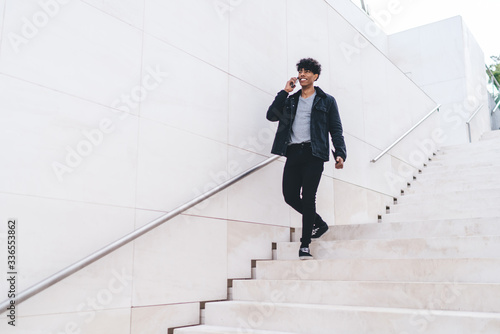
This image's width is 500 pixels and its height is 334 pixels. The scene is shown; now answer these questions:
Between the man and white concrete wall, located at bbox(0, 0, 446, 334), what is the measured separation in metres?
0.34

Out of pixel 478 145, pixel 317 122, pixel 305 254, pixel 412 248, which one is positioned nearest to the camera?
pixel 412 248

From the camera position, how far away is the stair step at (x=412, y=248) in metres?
2.76

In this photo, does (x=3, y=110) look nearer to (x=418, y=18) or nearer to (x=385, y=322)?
(x=385, y=322)

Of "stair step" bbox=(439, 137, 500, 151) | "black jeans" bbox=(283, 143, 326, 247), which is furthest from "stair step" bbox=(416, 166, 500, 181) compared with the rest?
"black jeans" bbox=(283, 143, 326, 247)

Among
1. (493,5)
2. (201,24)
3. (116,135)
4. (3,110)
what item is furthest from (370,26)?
(3,110)

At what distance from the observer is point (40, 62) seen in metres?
2.31

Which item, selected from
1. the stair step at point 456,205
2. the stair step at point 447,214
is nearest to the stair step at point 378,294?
the stair step at point 447,214

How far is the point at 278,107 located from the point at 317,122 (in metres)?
0.30

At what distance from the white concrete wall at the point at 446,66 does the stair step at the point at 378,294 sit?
7.56 m

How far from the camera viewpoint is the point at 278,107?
3449mm

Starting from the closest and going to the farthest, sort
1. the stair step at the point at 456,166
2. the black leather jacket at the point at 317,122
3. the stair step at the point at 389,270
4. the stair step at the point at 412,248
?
1. the stair step at the point at 389,270
2. the stair step at the point at 412,248
3. the black leather jacket at the point at 317,122
4. the stair step at the point at 456,166

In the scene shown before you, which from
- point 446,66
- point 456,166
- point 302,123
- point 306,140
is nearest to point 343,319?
point 306,140

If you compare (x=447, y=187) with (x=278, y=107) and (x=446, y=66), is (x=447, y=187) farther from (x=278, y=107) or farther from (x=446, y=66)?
(x=446, y=66)

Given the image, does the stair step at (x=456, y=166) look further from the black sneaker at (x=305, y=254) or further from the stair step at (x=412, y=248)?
the black sneaker at (x=305, y=254)
